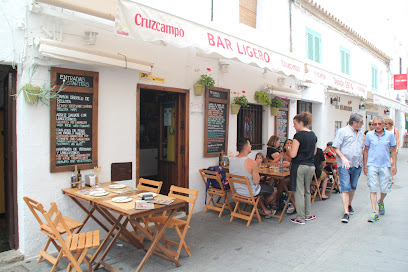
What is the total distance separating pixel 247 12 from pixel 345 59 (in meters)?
5.89

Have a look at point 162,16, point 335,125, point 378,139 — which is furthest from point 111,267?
point 335,125

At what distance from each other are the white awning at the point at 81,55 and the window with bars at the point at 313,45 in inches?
279

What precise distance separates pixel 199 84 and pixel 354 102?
10.2 meters

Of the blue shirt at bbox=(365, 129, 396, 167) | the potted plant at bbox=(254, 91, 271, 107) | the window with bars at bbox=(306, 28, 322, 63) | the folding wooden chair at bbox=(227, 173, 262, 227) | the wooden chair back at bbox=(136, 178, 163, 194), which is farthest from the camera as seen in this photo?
the window with bars at bbox=(306, 28, 322, 63)

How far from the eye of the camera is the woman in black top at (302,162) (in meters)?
5.13

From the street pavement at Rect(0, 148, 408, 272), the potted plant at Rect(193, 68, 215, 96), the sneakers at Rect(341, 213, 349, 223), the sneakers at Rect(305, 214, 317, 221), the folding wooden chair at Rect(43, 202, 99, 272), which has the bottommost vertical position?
the street pavement at Rect(0, 148, 408, 272)

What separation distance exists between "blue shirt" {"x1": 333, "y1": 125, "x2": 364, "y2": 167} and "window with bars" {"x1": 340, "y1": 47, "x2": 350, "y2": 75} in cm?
743

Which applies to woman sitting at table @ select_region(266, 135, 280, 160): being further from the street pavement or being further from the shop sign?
the shop sign

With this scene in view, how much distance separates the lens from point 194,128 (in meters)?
5.90

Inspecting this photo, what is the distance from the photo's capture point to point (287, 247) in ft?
14.1

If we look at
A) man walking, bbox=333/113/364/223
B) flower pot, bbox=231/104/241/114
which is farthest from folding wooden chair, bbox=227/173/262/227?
flower pot, bbox=231/104/241/114

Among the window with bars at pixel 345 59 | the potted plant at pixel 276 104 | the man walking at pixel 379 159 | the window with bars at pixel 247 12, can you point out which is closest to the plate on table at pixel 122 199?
the man walking at pixel 379 159

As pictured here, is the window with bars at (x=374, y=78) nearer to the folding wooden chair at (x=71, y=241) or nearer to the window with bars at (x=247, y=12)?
the window with bars at (x=247, y=12)

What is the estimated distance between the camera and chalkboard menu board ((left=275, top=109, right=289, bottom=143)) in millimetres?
8192
